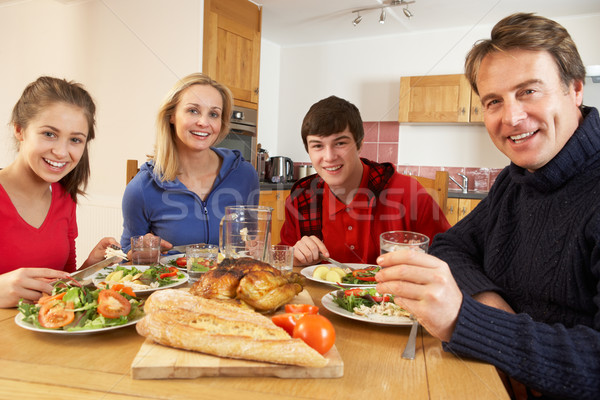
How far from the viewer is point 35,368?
0.76 meters

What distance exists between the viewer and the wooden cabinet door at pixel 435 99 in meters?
4.74

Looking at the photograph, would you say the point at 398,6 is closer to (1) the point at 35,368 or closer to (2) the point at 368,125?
(2) the point at 368,125

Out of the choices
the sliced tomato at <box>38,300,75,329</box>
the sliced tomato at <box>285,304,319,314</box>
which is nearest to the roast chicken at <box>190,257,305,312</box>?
the sliced tomato at <box>285,304,319,314</box>

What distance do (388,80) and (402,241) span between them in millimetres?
4766

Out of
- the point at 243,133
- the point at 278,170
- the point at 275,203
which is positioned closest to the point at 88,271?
the point at 275,203

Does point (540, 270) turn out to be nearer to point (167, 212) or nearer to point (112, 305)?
point (112, 305)

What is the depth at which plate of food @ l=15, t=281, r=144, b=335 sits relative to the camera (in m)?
0.90

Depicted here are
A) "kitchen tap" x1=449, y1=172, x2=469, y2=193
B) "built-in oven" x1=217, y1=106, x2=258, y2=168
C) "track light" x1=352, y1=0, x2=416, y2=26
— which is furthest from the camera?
"kitchen tap" x1=449, y1=172, x2=469, y2=193

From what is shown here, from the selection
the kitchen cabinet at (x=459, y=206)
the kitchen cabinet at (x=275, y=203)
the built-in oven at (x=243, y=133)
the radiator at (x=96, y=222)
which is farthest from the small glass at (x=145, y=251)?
the kitchen cabinet at (x=459, y=206)

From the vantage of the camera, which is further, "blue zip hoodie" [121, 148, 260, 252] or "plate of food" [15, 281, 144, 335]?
"blue zip hoodie" [121, 148, 260, 252]

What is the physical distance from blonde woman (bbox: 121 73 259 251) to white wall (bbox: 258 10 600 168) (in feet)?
10.7

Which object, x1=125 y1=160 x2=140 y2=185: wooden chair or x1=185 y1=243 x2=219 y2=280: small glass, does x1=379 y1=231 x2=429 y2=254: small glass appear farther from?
x1=125 y1=160 x2=140 y2=185: wooden chair

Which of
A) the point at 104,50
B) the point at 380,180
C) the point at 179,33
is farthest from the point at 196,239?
the point at 104,50

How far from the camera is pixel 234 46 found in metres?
4.37
